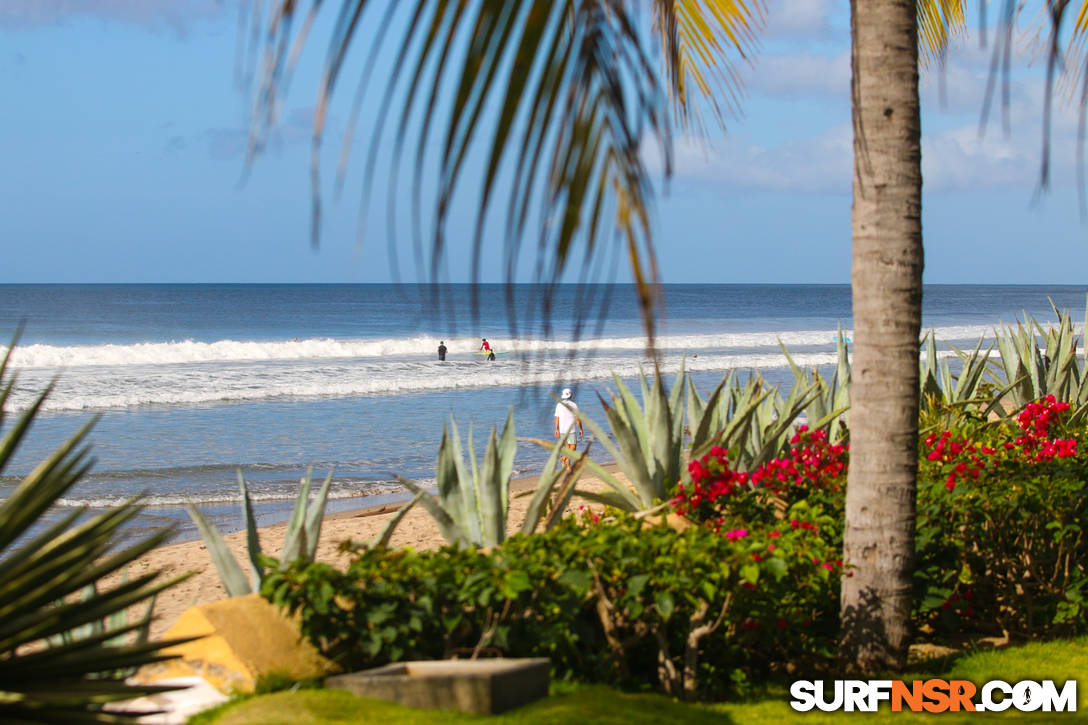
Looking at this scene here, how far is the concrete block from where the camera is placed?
3150mm

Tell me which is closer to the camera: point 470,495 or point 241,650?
point 241,650

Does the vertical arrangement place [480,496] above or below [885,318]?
below

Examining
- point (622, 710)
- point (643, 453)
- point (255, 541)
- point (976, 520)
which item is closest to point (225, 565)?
point (255, 541)

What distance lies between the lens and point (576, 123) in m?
1.16

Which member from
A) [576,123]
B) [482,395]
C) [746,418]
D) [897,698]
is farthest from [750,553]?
[482,395]

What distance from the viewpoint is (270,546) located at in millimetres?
9750

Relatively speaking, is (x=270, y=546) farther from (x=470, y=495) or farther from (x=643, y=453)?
(x=470, y=495)

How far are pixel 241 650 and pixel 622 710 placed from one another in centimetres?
135

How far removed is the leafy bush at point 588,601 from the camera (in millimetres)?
3439

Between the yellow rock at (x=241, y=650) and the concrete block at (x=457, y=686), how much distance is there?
368 millimetres

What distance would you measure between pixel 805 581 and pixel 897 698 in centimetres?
55

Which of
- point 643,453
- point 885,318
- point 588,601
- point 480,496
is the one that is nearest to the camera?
point 588,601

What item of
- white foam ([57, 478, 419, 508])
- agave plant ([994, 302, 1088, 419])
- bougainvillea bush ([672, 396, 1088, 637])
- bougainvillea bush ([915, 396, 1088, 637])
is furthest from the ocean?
agave plant ([994, 302, 1088, 419])

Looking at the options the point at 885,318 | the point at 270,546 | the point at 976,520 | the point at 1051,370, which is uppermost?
the point at 885,318
